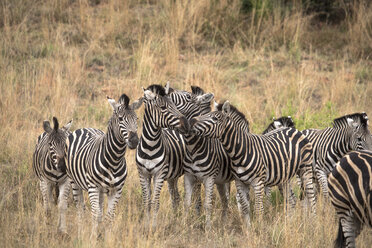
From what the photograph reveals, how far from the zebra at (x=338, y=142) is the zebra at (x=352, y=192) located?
2125 mm

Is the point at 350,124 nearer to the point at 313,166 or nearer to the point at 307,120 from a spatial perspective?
the point at 313,166

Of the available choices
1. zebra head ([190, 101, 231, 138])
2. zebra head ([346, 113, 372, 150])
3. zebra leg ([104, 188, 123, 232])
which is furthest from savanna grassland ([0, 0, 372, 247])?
zebra head ([190, 101, 231, 138])

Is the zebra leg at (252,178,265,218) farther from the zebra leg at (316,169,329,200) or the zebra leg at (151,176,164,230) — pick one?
the zebra leg at (316,169,329,200)

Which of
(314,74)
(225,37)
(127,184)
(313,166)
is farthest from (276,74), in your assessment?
(127,184)

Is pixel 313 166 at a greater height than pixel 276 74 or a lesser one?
lesser

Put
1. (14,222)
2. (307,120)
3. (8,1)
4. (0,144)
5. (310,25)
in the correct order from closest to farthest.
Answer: (14,222), (0,144), (307,120), (8,1), (310,25)

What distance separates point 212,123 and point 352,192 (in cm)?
200

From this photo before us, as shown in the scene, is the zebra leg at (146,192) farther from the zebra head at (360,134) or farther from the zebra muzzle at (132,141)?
the zebra head at (360,134)

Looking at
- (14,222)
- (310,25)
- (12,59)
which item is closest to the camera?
(14,222)

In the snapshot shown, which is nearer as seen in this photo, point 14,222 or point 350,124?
point 14,222

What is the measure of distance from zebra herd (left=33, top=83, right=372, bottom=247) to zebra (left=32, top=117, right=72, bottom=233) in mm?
13

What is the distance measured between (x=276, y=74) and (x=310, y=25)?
301 centimetres

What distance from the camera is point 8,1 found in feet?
48.0

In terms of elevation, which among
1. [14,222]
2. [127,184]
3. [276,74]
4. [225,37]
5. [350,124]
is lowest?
[14,222]
